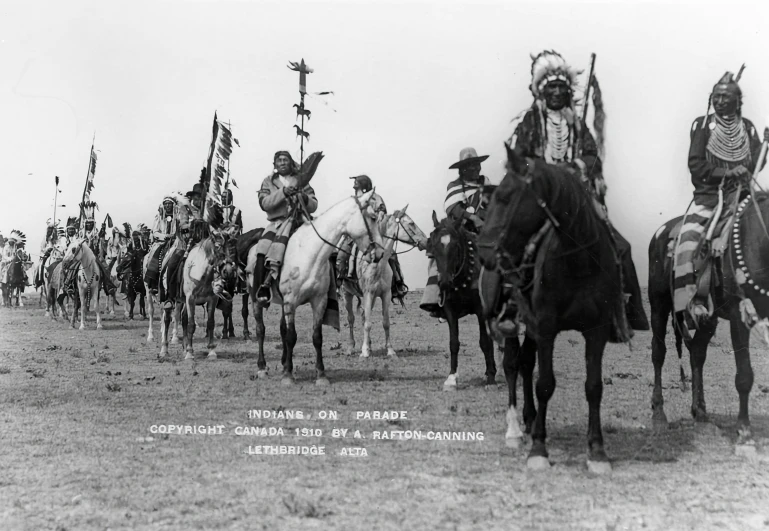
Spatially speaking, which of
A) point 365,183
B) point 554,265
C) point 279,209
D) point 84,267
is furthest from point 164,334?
point 554,265

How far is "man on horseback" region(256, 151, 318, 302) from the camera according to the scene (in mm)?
9828

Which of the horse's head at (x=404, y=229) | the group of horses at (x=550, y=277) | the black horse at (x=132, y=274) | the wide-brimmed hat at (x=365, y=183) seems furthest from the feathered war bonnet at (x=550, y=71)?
the black horse at (x=132, y=274)

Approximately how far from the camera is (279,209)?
10133 mm

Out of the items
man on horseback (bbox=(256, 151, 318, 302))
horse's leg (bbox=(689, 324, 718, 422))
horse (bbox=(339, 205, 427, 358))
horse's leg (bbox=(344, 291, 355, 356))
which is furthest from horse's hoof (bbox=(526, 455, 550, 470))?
horse's leg (bbox=(344, 291, 355, 356))

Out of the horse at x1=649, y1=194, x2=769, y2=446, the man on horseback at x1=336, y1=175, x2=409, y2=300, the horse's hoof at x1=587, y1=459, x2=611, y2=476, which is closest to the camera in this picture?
the horse's hoof at x1=587, y1=459, x2=611, y2=476

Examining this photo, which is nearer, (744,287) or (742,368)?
(744,287)

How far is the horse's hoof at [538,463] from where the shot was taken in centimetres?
571

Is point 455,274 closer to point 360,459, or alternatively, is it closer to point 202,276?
point 360,459

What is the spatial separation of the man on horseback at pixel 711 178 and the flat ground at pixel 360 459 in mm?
1452

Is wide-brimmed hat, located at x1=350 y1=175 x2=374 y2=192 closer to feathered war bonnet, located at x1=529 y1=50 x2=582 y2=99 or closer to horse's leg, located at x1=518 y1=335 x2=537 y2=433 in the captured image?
feathered war bonnet, located at x1=529 y1=50 x2=582 y2=99

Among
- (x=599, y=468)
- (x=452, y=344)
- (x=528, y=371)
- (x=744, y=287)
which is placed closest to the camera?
(x=599, y=468)

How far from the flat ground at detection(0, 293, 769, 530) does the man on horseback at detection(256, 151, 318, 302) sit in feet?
5.22

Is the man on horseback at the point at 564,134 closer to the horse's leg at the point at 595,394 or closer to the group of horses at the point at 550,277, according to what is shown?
the group of horses at the point at 550,277

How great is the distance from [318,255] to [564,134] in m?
4.21
